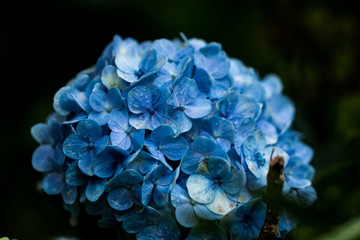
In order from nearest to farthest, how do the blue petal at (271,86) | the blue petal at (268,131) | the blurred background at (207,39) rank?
1. the blue petal at (268,131)
2. the blue petal at (271,86)
3. the blurred background at (207,39)

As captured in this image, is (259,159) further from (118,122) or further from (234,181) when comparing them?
(118,122)

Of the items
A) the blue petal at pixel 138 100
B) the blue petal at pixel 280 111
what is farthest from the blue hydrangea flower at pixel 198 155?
the blue petal at pixel 280 111

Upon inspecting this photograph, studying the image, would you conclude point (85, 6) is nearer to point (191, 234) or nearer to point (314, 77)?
point (314, 77)

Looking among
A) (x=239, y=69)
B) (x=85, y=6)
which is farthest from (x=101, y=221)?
(x=85, y=6)

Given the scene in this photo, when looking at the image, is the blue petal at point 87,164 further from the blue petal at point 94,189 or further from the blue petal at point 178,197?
the blue petal at point 178,197

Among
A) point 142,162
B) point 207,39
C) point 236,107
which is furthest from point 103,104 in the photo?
point 207,39

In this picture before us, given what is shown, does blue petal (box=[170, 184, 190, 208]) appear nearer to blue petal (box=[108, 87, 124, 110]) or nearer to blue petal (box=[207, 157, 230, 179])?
blue petal (box=[207, 157, 230, 179])

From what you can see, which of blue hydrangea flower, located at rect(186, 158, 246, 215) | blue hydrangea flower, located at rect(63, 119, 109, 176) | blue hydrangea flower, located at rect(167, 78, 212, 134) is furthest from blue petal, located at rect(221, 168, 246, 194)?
blue hydrangea flower, located at rect(63, 119, 109, 176)
